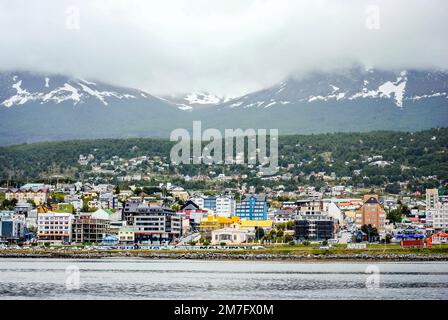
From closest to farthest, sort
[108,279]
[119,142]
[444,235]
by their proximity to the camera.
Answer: [108,279], [444,235], [119,142]

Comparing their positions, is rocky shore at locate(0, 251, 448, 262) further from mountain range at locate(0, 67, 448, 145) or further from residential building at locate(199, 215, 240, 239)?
mountain range at locate(0, 67, 448, 145)

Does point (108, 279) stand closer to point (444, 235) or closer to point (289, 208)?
point (444, 235)

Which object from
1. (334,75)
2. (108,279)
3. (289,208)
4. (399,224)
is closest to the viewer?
(108,279)

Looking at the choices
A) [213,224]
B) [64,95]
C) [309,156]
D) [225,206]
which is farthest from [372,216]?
[64,95]

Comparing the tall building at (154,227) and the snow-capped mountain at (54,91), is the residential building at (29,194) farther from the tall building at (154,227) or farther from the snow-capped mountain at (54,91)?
the snow-capped mountain at (54,91)

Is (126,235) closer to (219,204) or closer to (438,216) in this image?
(219,204)
